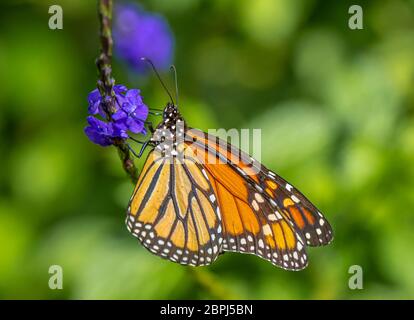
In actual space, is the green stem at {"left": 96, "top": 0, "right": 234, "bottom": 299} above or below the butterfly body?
above

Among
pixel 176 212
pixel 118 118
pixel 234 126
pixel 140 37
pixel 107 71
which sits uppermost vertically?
pixel 140 37

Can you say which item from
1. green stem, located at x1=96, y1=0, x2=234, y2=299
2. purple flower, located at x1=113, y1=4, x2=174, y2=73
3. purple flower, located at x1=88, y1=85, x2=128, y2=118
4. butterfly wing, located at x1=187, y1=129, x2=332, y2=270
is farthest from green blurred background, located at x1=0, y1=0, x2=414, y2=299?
purple flower, located at x1=88, y1=85, x2=128, y2=118

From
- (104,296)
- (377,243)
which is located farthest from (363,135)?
(104,296)

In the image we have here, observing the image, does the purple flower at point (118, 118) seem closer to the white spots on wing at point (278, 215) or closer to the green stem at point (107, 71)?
the green stem at point (107, 71)

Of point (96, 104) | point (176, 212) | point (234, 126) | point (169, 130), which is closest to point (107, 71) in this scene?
point (96, 104)

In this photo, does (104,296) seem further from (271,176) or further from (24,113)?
(24,113)

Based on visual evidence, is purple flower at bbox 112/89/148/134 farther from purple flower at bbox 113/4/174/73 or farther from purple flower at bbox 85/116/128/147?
purple flower at bbox 113/4/174/73

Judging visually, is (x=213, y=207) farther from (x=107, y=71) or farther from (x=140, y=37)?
(x=140, y=37)
